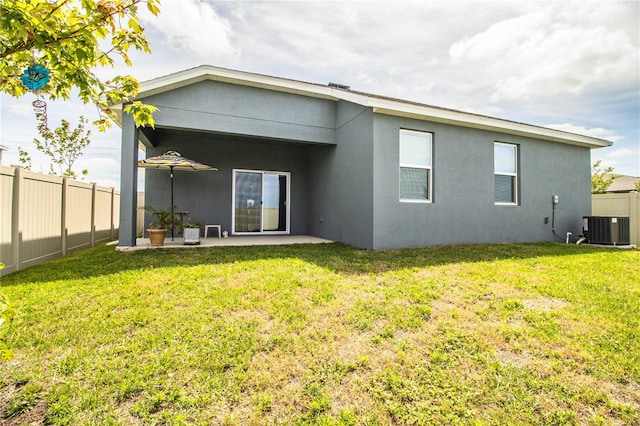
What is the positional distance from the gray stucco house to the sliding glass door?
0.05 metres

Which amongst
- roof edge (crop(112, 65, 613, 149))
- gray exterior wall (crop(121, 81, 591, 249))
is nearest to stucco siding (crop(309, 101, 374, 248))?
gray exterior wall (crop(121, 81, 591, 249))

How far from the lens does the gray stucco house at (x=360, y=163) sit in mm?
7273

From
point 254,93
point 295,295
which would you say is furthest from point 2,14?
point 254,93

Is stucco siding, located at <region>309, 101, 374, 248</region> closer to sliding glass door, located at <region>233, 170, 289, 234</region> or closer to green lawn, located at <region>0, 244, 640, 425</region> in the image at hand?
sliding glass door, located at <region>233, 170, 289, 234</region>

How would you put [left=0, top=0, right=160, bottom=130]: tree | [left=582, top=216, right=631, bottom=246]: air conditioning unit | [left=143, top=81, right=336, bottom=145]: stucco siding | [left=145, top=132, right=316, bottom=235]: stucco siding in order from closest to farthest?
[left=0, top=0, right=160, bottom=130]: tree < [left=143, top=81, right=336, bottom=145]: stucco siding < [left=582, top=216, right=631, bottom=246]: air conditioning unit < [left=145, top=132, right=316, bottom=235]: stucco siding

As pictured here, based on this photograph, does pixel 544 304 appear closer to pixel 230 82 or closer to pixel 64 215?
pixel 230 82

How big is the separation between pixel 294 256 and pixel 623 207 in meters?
10.1

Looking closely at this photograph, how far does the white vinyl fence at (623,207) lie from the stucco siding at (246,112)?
881 cm

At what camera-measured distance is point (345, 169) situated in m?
8.42

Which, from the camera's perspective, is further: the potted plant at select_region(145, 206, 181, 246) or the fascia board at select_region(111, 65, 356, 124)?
the potted plant at select_region(145, 206, 181, 246)

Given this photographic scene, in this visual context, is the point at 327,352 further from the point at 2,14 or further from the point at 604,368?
the point at 2,14

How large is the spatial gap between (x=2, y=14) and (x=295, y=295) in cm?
340

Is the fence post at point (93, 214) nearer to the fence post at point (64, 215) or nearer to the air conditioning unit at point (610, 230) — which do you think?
the fence post at point (64, 215)

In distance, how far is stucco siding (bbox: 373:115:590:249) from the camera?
23.9ft
